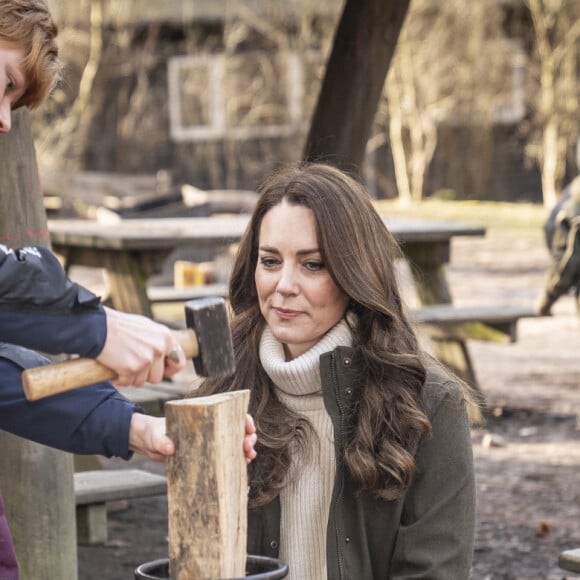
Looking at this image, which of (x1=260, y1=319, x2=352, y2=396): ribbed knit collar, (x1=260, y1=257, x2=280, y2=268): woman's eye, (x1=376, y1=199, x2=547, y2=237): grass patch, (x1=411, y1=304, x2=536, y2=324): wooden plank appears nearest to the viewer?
(x1=260, y1=319, x2=352, y2=396): ribbed knit collar

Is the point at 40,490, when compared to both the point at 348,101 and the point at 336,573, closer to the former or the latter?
the point at 336,573

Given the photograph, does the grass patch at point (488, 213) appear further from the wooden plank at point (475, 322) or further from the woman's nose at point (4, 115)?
the woman's nose at point (4, 115)

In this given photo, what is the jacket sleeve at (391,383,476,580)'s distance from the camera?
273cm

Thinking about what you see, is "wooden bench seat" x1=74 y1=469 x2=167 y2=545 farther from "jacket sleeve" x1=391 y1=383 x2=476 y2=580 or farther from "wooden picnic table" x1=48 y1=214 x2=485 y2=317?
"wooden picnic table" x1=48 y1=214 x2=485 y2=317

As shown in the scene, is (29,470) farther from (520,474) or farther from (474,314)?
(474,314)

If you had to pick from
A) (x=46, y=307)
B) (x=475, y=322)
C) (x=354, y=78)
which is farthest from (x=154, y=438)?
(x=475, y=322)

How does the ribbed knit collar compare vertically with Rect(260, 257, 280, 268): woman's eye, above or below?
below

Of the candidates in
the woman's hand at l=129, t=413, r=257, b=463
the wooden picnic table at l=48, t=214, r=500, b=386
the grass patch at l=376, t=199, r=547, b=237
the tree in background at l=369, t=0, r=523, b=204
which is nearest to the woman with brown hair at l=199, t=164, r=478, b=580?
the woman's hand at l=129, t=413, r=257, b=463

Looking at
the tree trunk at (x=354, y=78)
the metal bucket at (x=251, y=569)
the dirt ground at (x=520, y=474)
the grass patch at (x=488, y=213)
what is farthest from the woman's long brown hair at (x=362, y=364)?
the grass patch at (x=488, y=213)

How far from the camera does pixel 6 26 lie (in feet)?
6.95

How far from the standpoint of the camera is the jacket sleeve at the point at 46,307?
1872 millimetres

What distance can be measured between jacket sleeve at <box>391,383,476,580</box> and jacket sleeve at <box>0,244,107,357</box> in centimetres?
107

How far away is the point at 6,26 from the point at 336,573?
1.33 metres

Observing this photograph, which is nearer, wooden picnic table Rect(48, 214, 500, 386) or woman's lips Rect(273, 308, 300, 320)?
woman's lips Rect(273, 308, 300, 320)
